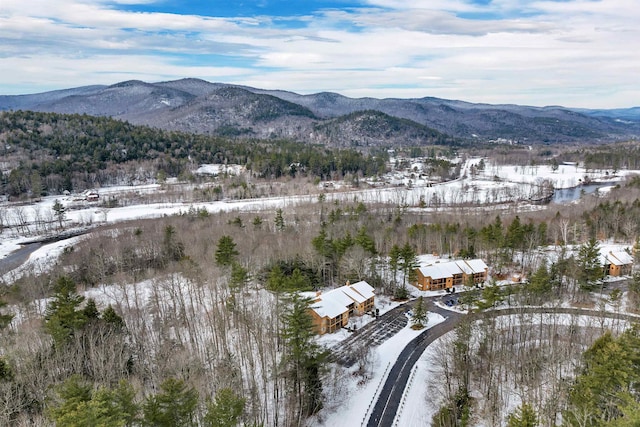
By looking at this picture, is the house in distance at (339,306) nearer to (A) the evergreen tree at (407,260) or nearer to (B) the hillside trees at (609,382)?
(A) the evergreen tree at (407,260)

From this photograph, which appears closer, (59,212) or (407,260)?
(407,260)

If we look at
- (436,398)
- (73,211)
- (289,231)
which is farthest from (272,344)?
(73,211)

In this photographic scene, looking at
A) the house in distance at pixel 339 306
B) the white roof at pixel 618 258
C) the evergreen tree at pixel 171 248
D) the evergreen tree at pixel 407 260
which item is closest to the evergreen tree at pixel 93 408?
the house in distance at pixel 339 306

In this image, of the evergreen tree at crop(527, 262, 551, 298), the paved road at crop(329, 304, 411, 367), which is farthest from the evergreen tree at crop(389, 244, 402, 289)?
the evergreen tree at crop(527, 262, 551, 298)

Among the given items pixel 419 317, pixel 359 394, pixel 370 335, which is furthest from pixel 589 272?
pixel 359 394

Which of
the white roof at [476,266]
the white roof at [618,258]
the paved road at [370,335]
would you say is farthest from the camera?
the white roof at [618,258]

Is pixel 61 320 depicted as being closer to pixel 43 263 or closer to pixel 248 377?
pixel 248 377

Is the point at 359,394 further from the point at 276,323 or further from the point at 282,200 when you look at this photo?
the point at 282,200
